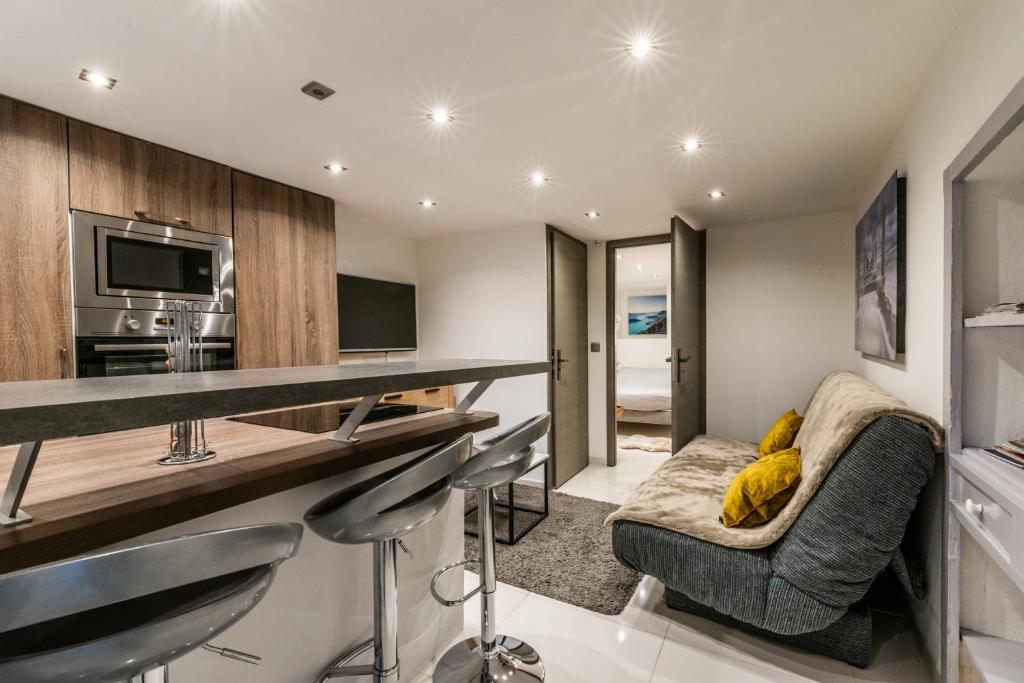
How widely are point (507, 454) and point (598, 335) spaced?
3216 mm

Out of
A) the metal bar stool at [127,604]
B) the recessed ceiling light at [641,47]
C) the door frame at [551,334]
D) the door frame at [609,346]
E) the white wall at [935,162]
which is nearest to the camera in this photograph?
the metal bar stool at [127,604]

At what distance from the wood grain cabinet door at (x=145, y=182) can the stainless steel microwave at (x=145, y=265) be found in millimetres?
54

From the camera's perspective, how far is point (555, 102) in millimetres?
1886

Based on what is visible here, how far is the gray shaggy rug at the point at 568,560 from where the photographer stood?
223 centimetres

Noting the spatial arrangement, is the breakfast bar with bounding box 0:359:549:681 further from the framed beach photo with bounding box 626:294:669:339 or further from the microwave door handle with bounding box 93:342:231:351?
the framed beach photo with bounding box 626:294:669:339

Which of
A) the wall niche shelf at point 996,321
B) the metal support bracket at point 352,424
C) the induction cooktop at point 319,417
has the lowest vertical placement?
the induction cooktop at point 319,417

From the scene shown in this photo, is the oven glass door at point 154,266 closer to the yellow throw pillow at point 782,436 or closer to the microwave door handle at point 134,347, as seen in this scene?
the microwave door handle at point 134,347

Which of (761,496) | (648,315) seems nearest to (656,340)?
(648,315)

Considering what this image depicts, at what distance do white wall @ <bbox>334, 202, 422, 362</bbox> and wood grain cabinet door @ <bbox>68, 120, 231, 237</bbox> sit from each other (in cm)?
95

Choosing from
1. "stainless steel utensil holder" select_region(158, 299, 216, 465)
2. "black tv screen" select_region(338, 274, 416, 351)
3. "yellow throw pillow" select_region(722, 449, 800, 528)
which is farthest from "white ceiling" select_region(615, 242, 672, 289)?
"stainless steel utensil holder" select_region(158, 299, 216, 465)

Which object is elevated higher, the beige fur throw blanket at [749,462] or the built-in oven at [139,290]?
the built-in oven at [139,290]

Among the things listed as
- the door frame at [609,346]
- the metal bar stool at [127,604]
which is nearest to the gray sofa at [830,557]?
the metal bar stool at [127,604]

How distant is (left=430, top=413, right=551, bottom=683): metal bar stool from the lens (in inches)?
55.0

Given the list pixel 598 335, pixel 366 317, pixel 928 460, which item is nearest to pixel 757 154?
pixel 928 460
